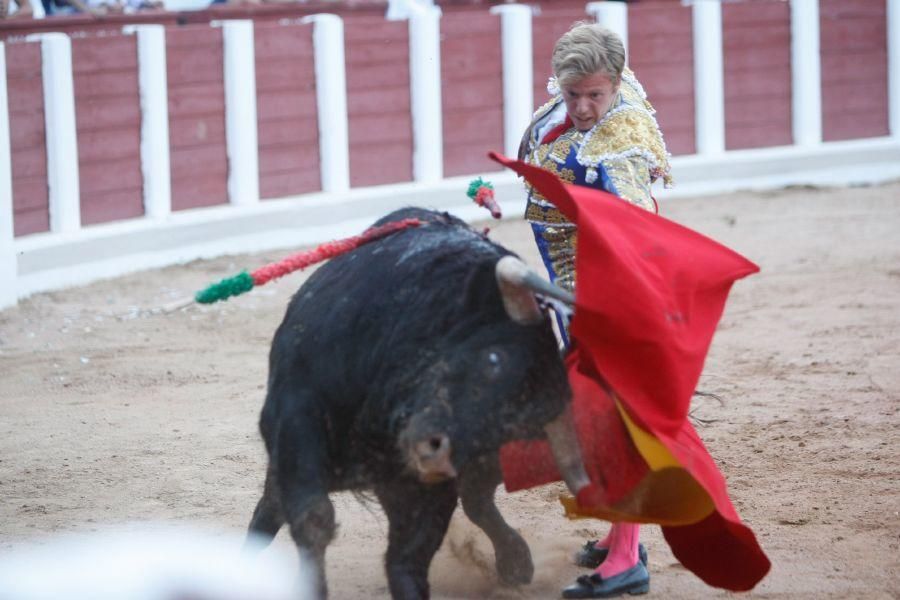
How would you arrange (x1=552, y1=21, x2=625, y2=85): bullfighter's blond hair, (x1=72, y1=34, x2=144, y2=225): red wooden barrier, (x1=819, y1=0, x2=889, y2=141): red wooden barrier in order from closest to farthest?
(x1=552, y1=21, x2=625, y2=85): bullfighter's blond hair
(x1=72, y1=34, x2=144, y2=225): red wooden barrier
(x1=819, y1=0, x2=889, y2=141): red wooden barrier

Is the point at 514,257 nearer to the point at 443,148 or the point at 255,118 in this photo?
the point at 255,118

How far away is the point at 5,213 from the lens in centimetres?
596

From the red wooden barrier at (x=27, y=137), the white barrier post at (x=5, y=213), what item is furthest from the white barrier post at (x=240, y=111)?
the white barrier post at (x=5, y=213)

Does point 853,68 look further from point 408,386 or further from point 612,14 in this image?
point 408,386

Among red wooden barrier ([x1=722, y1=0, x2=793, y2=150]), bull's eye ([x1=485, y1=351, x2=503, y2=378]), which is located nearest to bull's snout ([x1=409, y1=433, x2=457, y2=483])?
bull's eye ([x1=485, y1=351, x2=503, y2=378])

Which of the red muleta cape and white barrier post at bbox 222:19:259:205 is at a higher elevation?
white barrier post at bbox 222:19:259:205

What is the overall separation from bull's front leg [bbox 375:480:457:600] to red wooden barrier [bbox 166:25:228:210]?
468 centimetres

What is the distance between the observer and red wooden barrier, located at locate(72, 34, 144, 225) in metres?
6.62

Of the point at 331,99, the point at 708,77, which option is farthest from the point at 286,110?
the point at 708,77

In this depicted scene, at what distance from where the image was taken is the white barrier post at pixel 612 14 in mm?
8711

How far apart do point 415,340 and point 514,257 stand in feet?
0.72

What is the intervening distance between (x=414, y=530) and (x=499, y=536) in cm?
46

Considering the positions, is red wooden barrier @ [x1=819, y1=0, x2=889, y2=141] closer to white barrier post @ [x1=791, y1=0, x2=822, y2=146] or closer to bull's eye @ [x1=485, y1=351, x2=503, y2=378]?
white barrier post @ [x1=791, y1=0, x2=822, y2=146]

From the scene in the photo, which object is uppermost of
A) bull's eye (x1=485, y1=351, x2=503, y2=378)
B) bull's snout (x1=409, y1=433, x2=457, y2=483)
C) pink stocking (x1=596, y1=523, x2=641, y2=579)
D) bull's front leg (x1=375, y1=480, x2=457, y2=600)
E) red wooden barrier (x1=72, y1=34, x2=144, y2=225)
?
red wooden barrier (x1=72, y1=34, x2=144, y2=225)
